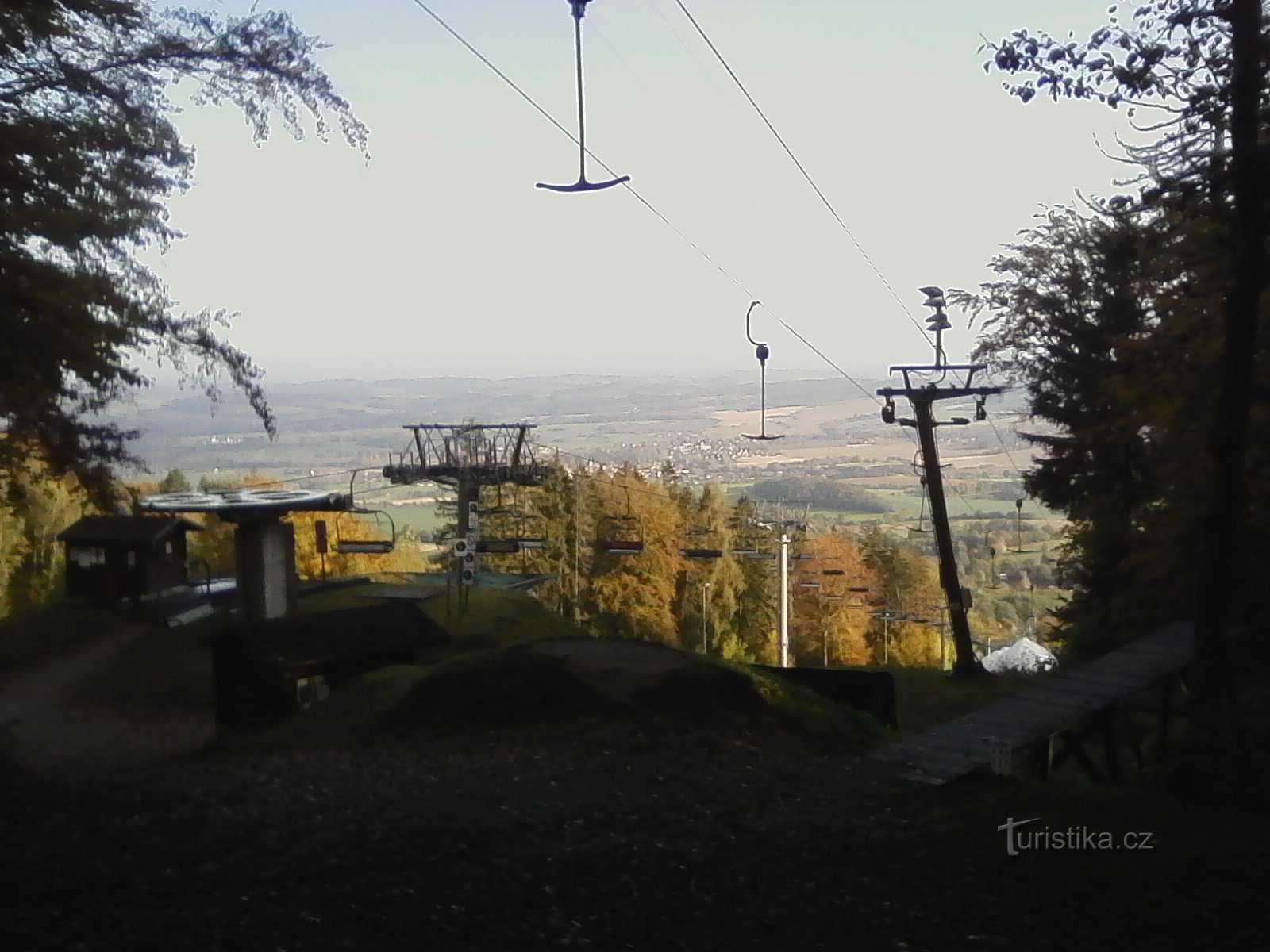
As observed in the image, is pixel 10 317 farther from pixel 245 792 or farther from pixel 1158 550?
pixel 1158 550

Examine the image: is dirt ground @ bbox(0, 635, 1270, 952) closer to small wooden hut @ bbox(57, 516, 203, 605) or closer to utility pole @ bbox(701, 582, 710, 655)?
small wooden hut @ bbox(57, 516, 203, 605)

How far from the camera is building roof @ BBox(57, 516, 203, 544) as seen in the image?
33.0 feet

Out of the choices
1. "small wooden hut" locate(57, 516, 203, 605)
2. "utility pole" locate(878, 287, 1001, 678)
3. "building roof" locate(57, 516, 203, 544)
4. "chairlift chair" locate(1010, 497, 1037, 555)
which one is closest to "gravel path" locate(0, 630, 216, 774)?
"small wooden hut" locate(57, 516, 203, 605)

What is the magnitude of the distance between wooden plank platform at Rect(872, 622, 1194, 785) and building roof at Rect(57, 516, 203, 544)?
626 centimetres

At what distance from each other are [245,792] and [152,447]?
141 inches

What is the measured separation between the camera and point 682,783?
7.48 meters

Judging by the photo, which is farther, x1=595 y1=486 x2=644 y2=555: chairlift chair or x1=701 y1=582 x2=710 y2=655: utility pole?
x1=701 y1=582 x2=710 y2=655: utility pole

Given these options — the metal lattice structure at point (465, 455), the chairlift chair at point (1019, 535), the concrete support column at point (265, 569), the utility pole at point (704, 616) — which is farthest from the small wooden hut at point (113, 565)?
the utility pole at point (704, 616)

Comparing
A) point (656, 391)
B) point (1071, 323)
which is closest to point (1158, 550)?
point (1071, 323)

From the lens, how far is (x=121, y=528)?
11141mm

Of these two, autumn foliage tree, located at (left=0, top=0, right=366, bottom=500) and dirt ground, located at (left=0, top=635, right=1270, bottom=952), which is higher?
autumn foliage tree, located at (left=0, top=0, right=366, bottom=500)

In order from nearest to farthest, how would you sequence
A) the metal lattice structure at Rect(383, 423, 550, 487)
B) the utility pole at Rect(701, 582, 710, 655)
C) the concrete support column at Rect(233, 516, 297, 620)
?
the concrete support column at Rect(233, 516, 297, 620) < the metal lattice structure at Rect(383, 423, 550, 487) < the utility pole at Rect(701, 582, 710, 655)

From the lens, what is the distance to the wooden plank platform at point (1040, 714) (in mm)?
7078

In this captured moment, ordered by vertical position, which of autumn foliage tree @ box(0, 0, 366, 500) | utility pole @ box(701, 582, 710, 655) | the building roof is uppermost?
autumn foliage tree @ box(0, 0, 366, 500)
